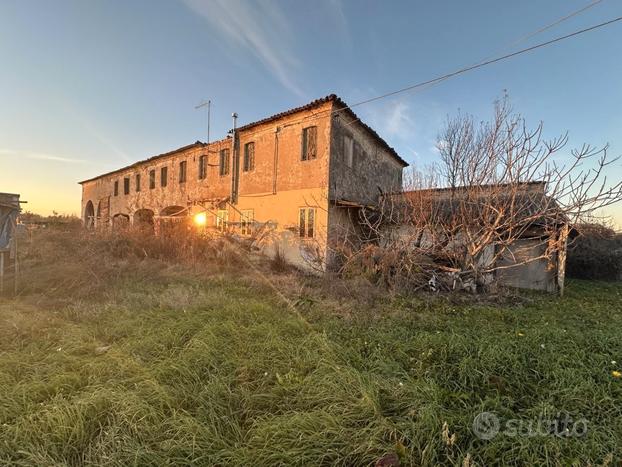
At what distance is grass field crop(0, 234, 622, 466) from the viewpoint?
6.97ft

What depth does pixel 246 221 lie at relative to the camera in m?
13.6

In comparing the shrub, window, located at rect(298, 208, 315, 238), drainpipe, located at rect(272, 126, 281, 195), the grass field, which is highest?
drainpipe, located at rect(272, 126, 281, 195)

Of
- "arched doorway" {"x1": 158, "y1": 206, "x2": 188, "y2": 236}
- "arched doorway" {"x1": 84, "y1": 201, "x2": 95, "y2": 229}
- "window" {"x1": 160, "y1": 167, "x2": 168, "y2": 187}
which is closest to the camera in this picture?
"arched doorway" {"x1": 158, "y1": 206, "x2": 188, "y2": 236}

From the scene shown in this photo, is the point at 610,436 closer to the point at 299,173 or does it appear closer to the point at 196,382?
the point at 196,382

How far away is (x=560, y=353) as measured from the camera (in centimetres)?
378

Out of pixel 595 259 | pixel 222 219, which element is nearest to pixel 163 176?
pixel 222 219

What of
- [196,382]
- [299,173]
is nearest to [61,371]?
[196,382]

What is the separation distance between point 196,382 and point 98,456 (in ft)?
3.29

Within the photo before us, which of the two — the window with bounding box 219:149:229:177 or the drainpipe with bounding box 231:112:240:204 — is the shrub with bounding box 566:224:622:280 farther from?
the window with bounding box 219:149:229:177

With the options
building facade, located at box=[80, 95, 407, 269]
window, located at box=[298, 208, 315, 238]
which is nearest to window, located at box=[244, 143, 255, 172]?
building facade, located at box=[80, 95, 407, 269]

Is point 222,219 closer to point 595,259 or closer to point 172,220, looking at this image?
point 172,220
